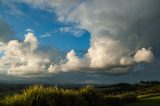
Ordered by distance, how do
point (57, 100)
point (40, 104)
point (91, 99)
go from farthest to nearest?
point (91, 99)
point (57, 100)
point (40, 104)

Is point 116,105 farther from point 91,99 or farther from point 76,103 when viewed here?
point 76,103

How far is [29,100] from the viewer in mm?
18031

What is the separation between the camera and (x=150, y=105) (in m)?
30.3

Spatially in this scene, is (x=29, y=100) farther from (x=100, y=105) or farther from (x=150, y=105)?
(x=150, y=105)

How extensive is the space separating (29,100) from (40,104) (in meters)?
0.72

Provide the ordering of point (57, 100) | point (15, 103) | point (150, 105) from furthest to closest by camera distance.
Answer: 1. point (150, 105)
2. point (57, 100)
3. point (15, 103)

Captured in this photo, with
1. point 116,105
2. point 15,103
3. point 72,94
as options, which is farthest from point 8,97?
point 116,105

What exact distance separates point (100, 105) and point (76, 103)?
12.0 ft

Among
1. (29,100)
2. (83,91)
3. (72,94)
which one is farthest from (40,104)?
(83,91)

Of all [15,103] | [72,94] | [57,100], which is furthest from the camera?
[72,94]

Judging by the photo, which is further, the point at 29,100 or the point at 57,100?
the point at 57,100

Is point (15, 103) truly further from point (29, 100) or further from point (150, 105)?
point (150, 105)

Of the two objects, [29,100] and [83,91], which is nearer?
[29,100]

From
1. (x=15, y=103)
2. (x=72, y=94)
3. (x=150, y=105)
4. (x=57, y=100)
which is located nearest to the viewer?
(x=15, y=103)
